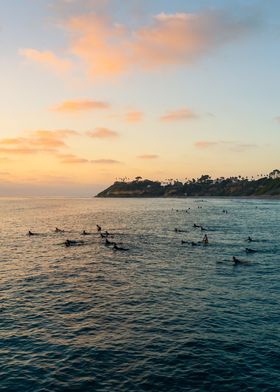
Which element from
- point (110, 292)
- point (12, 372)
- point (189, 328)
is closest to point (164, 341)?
point (189, 328)

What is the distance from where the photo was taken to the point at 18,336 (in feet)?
99.3

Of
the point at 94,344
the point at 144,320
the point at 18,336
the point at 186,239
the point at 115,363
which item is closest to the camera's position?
the point at 115,363

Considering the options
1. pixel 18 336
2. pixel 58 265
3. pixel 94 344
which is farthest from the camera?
pixel 58 265

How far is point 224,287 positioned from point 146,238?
143 ft

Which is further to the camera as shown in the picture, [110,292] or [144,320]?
[110,292]

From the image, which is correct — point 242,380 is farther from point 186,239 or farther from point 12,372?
point 186,239

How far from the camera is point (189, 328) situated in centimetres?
3122

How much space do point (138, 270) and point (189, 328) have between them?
22.3 m

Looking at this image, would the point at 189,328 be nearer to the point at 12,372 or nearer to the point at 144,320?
the point at 144,320

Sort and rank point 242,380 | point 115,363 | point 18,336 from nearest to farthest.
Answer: point 242,380 < point 115,363 < point 18,336

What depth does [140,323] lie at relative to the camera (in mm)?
32531

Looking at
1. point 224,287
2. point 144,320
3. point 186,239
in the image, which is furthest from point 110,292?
point 186,239

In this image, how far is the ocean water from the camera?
23.7 m

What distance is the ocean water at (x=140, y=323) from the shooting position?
933 inches
